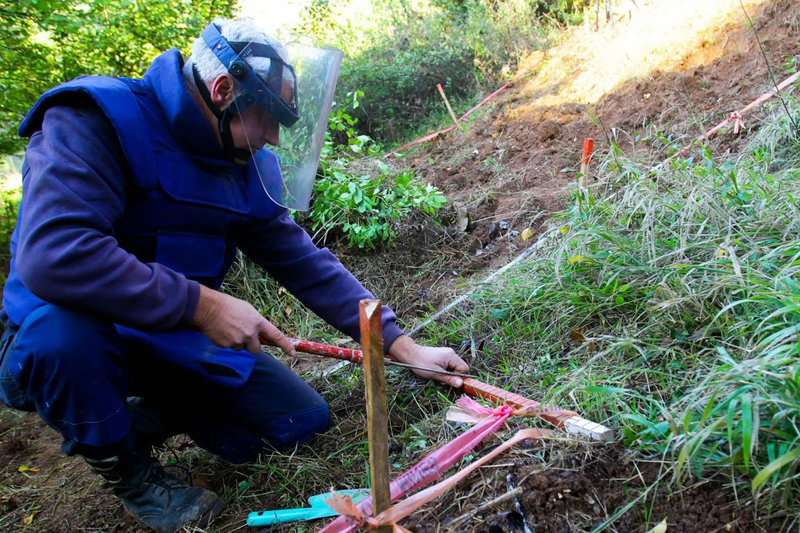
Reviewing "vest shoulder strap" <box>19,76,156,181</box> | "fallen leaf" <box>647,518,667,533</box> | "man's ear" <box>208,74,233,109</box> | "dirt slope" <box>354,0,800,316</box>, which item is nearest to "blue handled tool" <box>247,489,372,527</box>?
"fallen leaf" <box>647,518,667,533</box>

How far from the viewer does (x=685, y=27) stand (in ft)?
18.9

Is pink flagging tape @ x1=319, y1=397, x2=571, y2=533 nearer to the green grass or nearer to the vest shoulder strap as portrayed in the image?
the green grass

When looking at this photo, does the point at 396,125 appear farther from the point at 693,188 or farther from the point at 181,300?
the point at 181,300

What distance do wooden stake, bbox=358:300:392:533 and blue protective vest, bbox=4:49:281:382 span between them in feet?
3.60

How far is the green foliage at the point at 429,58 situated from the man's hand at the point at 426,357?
6622 millimetres

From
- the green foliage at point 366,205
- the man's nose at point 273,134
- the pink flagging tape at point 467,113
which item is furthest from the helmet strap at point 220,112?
the pink flagging tape at point 467,113

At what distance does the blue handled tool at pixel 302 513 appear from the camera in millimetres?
1808

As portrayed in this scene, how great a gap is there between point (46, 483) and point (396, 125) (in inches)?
280

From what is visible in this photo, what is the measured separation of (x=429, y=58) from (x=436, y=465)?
326 inches

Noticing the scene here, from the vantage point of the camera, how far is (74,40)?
4.04 meters

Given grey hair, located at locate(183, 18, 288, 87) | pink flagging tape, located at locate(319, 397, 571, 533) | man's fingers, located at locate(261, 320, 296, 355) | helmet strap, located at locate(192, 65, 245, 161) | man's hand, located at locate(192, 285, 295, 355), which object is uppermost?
grey hair, located at locate(183, 18, 288, 87)

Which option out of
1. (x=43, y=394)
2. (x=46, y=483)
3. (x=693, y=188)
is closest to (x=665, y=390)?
(x=693, y=188)

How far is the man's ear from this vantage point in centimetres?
187

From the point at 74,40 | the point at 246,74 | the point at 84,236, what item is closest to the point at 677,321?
the point at 246,74
